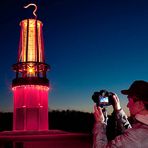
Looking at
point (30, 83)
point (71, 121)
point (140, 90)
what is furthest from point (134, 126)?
point (71, 121)

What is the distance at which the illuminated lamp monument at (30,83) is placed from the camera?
11914 mm

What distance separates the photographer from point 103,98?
281 cm

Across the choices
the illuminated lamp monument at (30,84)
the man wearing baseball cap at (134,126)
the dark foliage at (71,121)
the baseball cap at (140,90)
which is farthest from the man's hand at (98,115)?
the dark foliage at (71,121)

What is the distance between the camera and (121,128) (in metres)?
3.00

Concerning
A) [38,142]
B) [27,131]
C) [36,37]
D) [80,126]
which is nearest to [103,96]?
[38,142]

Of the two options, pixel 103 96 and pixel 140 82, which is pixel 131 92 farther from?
pixel 103 96

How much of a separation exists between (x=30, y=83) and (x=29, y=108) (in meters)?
Answer: 0.94

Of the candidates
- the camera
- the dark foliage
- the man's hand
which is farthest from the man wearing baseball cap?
the dark foliage

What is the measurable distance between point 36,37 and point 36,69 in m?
1.25

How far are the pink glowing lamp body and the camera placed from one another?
9.23 m

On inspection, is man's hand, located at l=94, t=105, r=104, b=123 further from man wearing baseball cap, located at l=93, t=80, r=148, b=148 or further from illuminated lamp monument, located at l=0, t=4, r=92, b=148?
illuminated lamp monument, located at l=0, t=4, r=92, b=148

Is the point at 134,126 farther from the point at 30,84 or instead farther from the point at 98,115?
the point at 30,84

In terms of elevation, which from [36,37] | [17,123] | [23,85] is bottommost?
[17,123]

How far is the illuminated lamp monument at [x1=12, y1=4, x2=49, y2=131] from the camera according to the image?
469 inches
